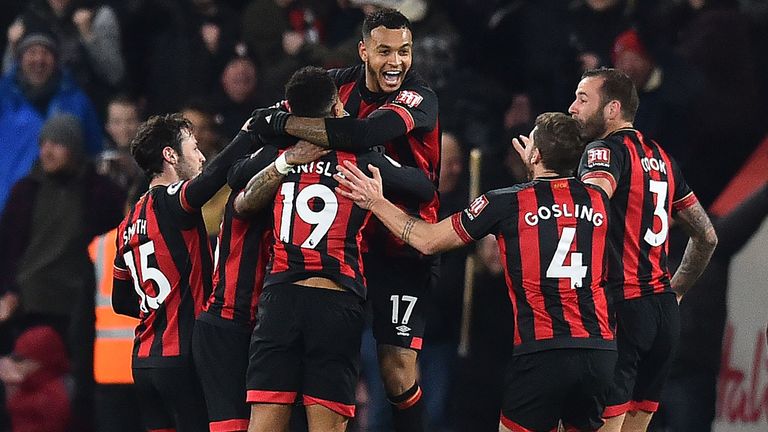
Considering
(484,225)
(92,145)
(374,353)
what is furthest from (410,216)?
(92,145)

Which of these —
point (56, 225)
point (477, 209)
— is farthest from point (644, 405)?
point (56, 225)

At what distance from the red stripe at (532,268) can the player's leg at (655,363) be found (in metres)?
0.92

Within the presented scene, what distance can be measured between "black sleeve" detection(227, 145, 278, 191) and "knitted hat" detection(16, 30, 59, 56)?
16.7 ft

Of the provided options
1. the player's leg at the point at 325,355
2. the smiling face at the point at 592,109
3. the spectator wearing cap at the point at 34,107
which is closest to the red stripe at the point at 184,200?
the player's leg at the point at 325,355

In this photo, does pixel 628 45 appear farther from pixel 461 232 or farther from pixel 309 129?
pixel 309 129

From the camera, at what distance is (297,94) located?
8172mm

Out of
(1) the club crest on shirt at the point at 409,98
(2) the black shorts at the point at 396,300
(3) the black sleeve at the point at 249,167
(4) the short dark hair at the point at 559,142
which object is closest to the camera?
(4) the short dark hair at the point at 559,142

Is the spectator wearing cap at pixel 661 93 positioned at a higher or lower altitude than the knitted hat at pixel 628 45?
lower

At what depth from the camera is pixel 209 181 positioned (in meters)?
8.30

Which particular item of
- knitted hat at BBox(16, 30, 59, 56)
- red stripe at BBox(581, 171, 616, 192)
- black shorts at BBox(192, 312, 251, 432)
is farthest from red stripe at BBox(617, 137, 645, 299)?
knitted hat at BBox(16, 30, 59, 56)

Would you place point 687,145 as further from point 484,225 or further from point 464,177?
point 484,225

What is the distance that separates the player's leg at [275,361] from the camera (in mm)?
8023

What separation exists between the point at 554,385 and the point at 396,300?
1.19m

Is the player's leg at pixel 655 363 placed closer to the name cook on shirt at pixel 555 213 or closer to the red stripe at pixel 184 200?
the name cook on shirt at pixel 555 213
